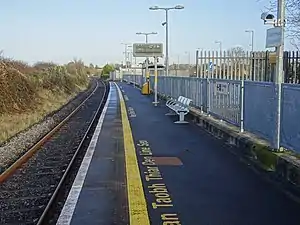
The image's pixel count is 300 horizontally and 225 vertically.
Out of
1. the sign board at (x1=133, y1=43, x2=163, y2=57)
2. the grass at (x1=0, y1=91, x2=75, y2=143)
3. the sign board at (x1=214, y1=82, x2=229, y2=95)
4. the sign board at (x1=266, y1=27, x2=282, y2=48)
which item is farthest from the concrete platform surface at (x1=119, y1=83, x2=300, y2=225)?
the sign board at (x1=133, y1=43, x2=163, y2=57)

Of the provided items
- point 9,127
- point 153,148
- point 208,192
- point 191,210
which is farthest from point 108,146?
point 9,127

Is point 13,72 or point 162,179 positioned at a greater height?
point 13,72

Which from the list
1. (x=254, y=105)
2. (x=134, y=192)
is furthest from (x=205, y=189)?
(x=254, y=105)

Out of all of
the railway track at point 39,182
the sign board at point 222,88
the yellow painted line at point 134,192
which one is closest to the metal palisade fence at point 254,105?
the sign board at point 222,88

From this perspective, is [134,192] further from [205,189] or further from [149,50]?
[149,50]

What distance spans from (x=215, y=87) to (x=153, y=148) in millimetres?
5225

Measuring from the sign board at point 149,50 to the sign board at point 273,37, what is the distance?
27.1 meters

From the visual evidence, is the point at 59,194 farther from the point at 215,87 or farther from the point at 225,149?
the point at 215,87

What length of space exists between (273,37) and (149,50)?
29466 mm

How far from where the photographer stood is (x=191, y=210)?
7.01m

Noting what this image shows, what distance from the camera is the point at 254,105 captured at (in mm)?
12141

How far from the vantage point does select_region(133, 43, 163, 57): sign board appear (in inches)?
1512

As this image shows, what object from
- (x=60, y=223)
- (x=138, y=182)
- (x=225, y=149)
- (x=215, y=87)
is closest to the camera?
(x=60, y=223)

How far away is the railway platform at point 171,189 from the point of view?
6.73 m
